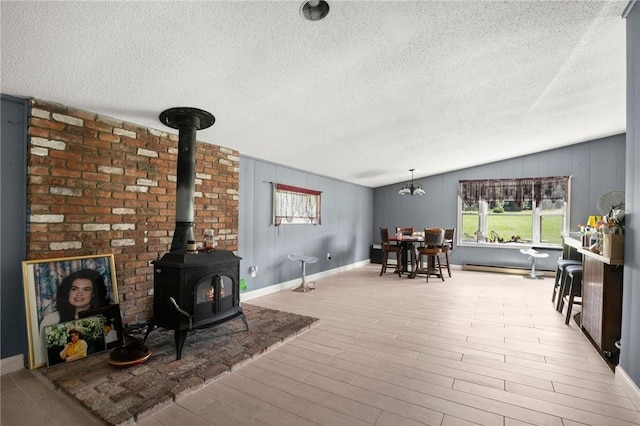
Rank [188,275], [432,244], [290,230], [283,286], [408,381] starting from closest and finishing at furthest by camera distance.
Answer: [408,381], [188,275], [283,286], [290,230], [432,244]

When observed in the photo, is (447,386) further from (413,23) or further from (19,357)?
(19,357)

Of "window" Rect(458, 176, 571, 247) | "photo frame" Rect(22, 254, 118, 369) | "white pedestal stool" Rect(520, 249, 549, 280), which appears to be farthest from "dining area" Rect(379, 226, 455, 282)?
"photo frame" Rect(22, 254, 118, 369)

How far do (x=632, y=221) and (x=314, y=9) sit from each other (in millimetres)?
2552

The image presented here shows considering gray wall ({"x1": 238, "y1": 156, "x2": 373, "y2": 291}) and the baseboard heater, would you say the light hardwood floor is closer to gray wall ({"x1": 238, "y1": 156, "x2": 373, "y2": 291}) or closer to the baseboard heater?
gray wall ({"x1": 238, "y1": 156, "x2": 373, "y2": 291})

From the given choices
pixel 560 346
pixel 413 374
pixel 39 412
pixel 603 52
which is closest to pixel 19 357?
pixel 39 412

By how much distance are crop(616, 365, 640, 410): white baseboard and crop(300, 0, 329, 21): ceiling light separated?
3.07 metres

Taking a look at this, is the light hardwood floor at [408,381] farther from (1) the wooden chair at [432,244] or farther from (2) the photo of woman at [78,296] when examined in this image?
(1) the wooden chair at [432,244]

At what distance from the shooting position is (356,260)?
7.75m

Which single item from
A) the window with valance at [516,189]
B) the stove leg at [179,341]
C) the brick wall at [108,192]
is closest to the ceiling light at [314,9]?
the brick wall at [108,192]

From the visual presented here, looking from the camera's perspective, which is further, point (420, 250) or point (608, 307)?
point (420, 250)

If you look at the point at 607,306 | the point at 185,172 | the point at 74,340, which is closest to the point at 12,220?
the point at 74,340

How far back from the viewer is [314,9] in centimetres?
177

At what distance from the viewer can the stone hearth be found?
185 centimetres

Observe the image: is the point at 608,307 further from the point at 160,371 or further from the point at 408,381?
the point at 160,371
